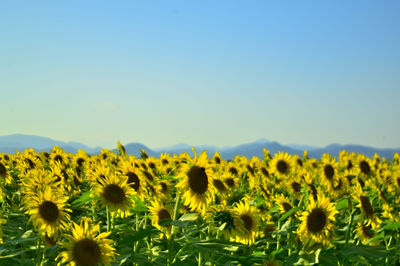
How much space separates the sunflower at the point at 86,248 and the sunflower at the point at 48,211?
0.70m

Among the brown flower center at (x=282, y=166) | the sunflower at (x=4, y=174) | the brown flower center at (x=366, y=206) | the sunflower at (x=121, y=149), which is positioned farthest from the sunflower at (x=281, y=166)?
the sunflower at (x=4, y=174)

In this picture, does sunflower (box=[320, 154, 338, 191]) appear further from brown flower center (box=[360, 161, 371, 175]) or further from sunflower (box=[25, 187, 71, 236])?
sunflower (box=[25, 187, 71, 236])

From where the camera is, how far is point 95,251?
15.8ft

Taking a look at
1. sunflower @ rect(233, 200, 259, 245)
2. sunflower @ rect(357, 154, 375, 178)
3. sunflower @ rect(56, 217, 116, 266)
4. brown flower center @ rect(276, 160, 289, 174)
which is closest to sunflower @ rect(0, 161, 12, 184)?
sunflower @ rect(56, 217, 116, 266)

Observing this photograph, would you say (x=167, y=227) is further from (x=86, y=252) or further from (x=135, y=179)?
(x=86, y=252)

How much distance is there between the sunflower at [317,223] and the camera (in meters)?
6.04

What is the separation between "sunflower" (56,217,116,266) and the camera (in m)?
4.75

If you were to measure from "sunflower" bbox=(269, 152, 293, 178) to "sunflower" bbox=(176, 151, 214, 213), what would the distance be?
7904 millimetres

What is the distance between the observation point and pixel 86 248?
4.79m

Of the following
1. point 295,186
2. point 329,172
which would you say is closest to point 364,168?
point 329,172

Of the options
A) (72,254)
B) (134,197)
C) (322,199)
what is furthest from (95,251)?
(322,199)

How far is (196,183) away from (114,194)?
43.7 inches

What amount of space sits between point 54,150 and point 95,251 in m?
9.33

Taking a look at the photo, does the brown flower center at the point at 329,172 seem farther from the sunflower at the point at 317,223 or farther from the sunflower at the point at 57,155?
the sunflower at the point at 57,155
